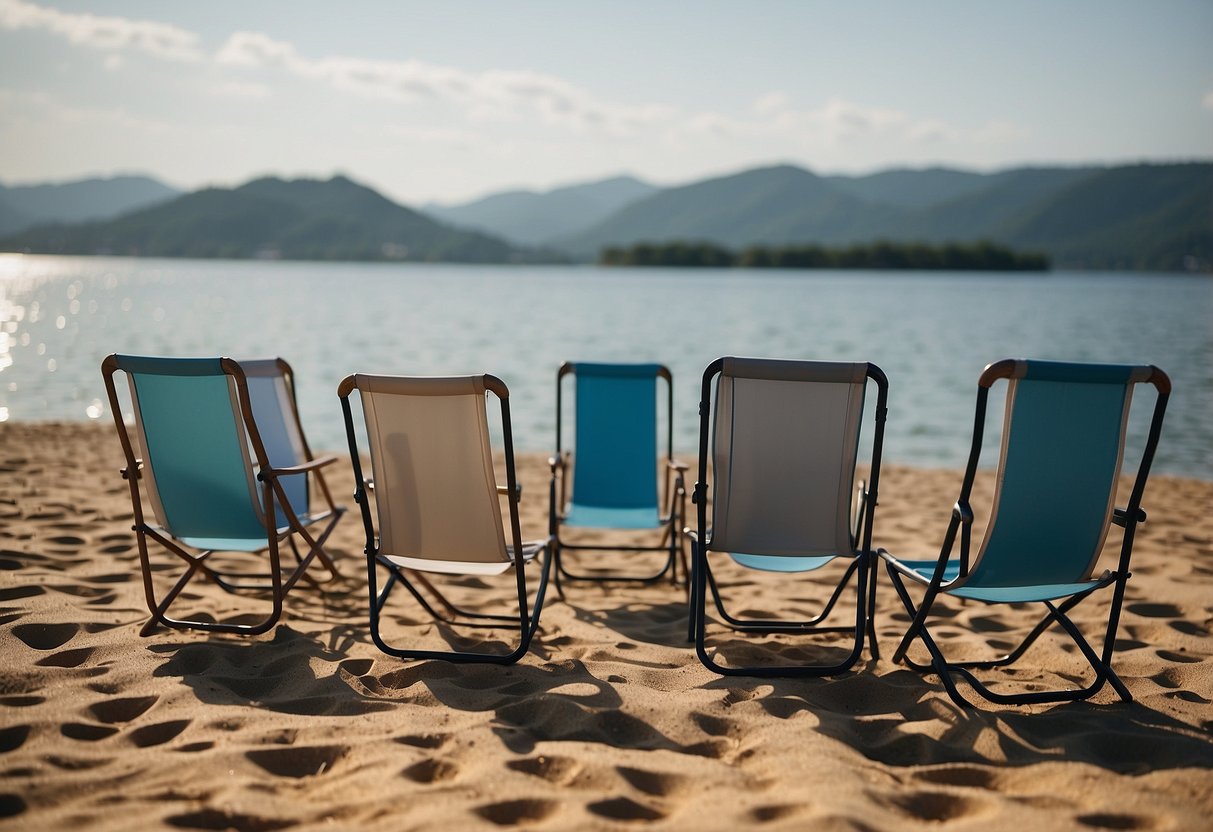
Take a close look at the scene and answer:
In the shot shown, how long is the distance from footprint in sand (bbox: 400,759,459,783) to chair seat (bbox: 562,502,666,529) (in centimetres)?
196

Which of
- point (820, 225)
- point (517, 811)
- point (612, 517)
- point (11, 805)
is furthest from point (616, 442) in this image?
point (820, 225)

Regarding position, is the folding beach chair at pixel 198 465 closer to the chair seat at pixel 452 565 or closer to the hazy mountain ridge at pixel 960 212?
the chair seat at pixel 452 565

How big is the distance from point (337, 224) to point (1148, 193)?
280 feet

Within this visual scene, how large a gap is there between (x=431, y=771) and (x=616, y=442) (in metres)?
2.62

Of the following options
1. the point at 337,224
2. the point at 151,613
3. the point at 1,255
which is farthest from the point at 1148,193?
the point at 1,255

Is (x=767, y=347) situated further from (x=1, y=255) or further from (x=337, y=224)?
(x=1, y=255)

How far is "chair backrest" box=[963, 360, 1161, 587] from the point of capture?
2.62 metres

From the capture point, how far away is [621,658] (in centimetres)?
325

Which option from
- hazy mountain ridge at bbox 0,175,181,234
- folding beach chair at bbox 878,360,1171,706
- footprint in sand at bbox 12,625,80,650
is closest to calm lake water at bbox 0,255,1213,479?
footprint in sand at bbox 12,625,80,650

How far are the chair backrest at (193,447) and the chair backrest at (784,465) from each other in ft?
5.69

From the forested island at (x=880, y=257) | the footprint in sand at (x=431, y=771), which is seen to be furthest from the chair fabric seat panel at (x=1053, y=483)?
the forested island at (x=880, y=257)

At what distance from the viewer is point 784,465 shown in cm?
320

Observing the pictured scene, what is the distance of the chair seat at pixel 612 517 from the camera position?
4.30 metres

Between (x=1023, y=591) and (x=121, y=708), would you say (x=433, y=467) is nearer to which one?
(x=121, y=708)
